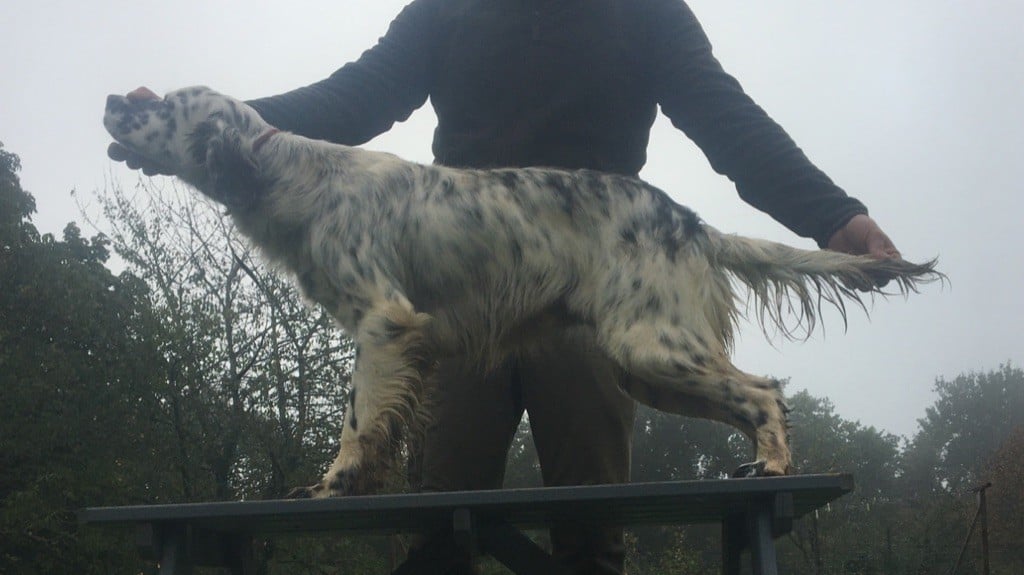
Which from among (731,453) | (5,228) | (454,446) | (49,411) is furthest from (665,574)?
(454,446)

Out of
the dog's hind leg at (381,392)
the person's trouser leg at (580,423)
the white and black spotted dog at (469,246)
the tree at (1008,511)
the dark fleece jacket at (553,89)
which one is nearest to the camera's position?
the dog's hind leg at (381,392)

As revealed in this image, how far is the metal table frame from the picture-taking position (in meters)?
2.88

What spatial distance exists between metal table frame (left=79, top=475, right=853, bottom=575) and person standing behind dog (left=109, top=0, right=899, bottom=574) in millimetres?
395

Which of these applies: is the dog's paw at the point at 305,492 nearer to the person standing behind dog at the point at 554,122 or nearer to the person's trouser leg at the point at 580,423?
the person standing behind dog at the point at 554,122

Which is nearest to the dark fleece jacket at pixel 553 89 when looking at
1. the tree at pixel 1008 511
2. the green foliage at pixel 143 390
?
the green foliage at pixel 143 390

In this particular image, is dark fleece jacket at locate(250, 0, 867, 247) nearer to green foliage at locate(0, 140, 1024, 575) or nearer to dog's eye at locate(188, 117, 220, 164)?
dog's eye at locate(188, 117, 220, 164)

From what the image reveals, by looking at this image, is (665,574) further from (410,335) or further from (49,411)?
(410,335)

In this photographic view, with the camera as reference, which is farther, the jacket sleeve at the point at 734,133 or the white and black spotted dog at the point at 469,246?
the jacket sleeve at the point at 734,133

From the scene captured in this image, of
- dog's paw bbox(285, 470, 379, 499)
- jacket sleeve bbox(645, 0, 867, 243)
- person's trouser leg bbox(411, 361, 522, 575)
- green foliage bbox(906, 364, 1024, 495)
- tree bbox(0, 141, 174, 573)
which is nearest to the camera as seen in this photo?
dog's paw bbox(285, 470, 379, 499)

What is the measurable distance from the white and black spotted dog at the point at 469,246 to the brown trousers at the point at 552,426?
18cm

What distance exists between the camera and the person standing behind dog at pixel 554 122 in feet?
13.1

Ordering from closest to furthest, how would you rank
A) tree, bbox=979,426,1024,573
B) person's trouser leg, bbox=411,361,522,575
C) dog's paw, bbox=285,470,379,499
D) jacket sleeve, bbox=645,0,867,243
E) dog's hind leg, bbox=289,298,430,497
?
dog's paw, bbox=285,470,379,499, dog's hind leg, bbox=289,298,430,497, jacket sleeve, bbox=645,0,867,243, person's trouser leg, bbox=411,361,522,575, tree, bbox=979,426,1024,573

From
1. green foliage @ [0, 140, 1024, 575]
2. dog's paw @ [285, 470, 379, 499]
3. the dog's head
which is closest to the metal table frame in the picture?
dog's paw @ [285, 470, 379, 499]

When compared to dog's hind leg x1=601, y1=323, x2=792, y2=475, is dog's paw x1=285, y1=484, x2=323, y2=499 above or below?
below
